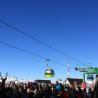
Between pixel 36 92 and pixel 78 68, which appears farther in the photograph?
pixel 78 68

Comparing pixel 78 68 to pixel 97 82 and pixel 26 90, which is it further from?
pixel 97 82

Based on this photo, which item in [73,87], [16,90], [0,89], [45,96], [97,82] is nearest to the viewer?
[97,82]

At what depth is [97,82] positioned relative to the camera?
1006 centimetres

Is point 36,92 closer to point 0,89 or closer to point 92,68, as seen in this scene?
point 0,89

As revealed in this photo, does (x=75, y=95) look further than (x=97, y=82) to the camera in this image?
Yes

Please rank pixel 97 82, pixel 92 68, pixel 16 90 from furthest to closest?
pixel 92 68
pixel 16 90
pixel 97 82

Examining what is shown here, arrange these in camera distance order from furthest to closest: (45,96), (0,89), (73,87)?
1. (73,87)
2. (45,96)
3. (0,89)

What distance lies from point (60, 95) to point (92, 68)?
35.0 metres

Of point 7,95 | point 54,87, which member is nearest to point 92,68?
point 54,87

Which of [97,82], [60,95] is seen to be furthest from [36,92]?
[97,82]

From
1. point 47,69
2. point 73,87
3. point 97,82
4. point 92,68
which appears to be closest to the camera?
point 97,82

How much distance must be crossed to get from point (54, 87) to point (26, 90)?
279 centimetres

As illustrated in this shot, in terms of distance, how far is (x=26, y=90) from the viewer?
79.7 feet

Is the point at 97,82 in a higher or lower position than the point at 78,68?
lower
